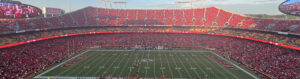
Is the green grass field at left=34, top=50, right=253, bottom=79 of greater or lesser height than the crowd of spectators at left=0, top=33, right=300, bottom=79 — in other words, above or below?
below

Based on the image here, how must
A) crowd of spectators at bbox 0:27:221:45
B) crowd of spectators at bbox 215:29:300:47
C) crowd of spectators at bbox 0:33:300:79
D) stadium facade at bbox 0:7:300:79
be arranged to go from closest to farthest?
crowd of spectators at bbox 0:33:300:79 < stadium facade at bbox 0:7:300:79 < crowd of spectators at bbox 215:29:300:47 < crowd of spectators at bbox 0:27:221:45

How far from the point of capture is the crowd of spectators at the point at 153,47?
85.2 feet

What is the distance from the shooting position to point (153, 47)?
151ft

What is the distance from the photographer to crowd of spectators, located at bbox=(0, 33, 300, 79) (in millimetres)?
25969

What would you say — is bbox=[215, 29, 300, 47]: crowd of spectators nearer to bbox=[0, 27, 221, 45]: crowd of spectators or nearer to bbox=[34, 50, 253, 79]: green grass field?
bbox=[0, 27, 221, 45]: crowd of spectators

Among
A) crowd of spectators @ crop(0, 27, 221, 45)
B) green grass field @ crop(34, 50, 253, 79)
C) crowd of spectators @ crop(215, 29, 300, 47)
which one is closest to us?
green grass field @ crop(34, 50, 253, 79)

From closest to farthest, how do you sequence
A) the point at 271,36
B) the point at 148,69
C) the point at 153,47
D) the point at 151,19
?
the point at 148,69
the point at 271,36
the point at 153,47
the point at 151,19

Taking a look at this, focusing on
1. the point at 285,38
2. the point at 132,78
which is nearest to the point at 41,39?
the point at 132,78

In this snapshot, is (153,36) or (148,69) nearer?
(148,69)

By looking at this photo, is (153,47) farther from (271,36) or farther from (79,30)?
(271,36)

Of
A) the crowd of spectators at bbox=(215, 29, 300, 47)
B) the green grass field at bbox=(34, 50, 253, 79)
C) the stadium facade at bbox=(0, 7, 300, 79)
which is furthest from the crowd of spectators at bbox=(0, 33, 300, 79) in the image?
the green grass field at bbox=(34, 50, 253, 79)

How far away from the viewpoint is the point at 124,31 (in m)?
57.0

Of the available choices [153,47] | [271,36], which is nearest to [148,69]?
[153,47]

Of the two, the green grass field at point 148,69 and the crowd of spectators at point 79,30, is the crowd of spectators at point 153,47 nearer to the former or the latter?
the crowd of spectators at point 79,30
